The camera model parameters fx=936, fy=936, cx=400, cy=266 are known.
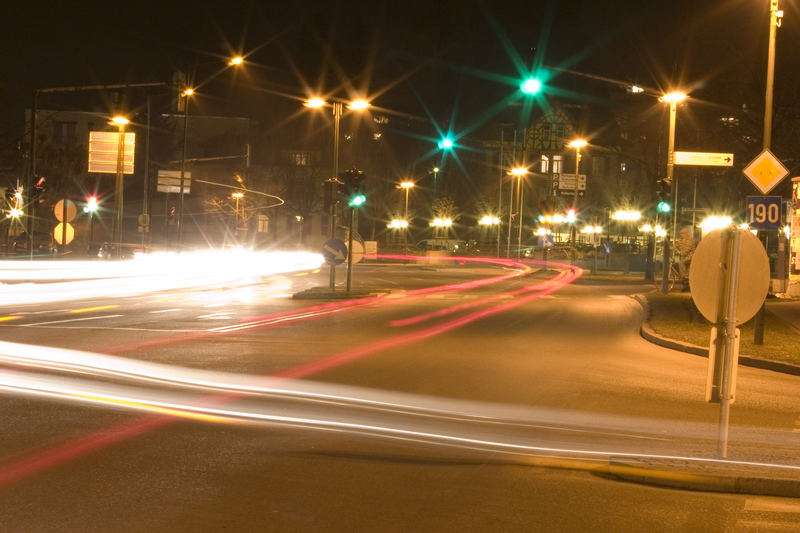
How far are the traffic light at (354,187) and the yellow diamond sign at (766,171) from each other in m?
14.7

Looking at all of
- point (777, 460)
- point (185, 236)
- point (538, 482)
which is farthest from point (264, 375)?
point (185, 236)

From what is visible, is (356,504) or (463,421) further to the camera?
A: (463,421)

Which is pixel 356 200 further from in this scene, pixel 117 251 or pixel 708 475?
pixel 117 251

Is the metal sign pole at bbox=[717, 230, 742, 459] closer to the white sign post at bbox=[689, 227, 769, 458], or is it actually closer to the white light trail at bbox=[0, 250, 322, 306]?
the white sign post at bbox=[689, 227, 769, 458]

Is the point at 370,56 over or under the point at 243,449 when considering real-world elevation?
over

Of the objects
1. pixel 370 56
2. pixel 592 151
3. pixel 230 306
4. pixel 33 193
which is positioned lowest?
pixel 230 306

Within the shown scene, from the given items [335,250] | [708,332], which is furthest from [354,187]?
[708,332]

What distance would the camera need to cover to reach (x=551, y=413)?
34.6 ft

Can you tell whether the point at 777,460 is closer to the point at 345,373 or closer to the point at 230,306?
the point at 345,373

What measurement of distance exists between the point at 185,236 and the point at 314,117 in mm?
17540

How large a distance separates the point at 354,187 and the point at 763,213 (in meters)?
15.2

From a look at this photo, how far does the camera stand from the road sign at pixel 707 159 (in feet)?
85.2

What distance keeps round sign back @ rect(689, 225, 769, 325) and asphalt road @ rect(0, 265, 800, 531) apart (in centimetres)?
128

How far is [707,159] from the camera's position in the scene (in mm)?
26406
